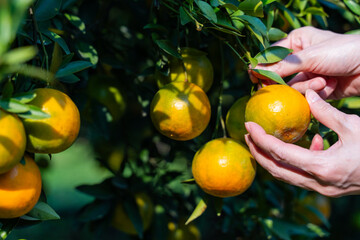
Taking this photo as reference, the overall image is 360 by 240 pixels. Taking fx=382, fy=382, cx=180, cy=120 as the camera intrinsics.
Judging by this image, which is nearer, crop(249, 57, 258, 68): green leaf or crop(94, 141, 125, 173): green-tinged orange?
crop(249, 57, 258, 68): green leaf

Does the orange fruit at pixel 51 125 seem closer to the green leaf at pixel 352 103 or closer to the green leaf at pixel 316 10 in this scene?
the green leaf at pixel 316 10

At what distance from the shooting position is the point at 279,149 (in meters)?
0.90

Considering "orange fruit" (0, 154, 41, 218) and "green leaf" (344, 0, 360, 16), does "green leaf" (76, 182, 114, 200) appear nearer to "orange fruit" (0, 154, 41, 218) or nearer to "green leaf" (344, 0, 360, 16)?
"orange fruit" (0, 154, 41, 218)

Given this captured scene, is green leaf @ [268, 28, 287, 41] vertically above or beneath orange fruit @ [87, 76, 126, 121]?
above

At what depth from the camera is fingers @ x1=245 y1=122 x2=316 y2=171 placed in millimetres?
892

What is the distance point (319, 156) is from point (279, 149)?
4.3 inches

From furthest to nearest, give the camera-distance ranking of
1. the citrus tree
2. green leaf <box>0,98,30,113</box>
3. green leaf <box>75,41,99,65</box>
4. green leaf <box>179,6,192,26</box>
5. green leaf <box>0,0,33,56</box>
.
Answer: green leaf <box>75,41,99,65</box> → green leaf <box>179,6,192,26</box> → the citrus tree → green leaf <box>0,98,30,113</box> → green leaf <box>0,0,33,56</box>

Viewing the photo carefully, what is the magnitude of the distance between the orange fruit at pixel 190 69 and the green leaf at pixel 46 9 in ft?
1.05

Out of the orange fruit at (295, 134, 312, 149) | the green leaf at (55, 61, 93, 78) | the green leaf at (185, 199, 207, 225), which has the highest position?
the green leaf at (55, 61, 93, 78)

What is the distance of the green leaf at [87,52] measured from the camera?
1083mm

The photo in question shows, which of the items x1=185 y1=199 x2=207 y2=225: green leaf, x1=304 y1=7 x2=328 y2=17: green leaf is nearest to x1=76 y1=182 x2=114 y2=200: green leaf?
x1=185 y1=199 x2=207 y2=225: green leaf

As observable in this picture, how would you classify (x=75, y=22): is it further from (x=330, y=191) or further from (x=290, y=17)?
(x=330, y=191)

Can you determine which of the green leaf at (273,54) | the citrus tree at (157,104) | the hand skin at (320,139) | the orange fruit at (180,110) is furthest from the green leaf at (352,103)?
the orange fruit at (180,110)

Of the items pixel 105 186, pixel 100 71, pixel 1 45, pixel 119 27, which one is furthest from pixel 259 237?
pixel 1 45
